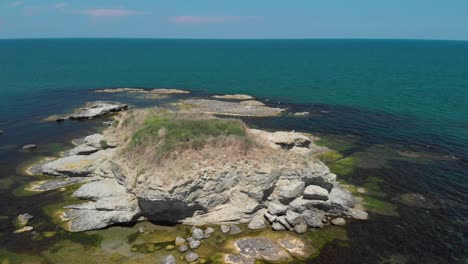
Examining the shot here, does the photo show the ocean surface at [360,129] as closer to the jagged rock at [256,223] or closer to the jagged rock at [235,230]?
the jagged rock at [256,223]

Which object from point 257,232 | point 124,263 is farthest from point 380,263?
point 124,263

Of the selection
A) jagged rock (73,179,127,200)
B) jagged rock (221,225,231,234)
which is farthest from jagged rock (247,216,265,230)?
jagged rock (73,179,127,200)

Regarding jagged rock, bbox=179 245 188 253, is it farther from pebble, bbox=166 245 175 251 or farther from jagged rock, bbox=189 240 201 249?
pebble, bbox=166 245 175 251

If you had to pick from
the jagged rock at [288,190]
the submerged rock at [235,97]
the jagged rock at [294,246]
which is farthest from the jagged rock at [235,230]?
the submerged rock at [235,97]

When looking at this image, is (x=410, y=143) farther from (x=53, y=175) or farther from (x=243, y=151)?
(x=53, y=175)

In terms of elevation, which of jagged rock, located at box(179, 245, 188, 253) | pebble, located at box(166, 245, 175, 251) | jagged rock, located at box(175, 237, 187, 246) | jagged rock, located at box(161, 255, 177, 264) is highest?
jagged rock, located at box(161, 255, 177, 264)

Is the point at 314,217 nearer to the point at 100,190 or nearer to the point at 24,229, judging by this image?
the point at 100,190

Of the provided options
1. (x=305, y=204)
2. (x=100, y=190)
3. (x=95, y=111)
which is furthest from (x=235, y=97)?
(x=305, y=204)
